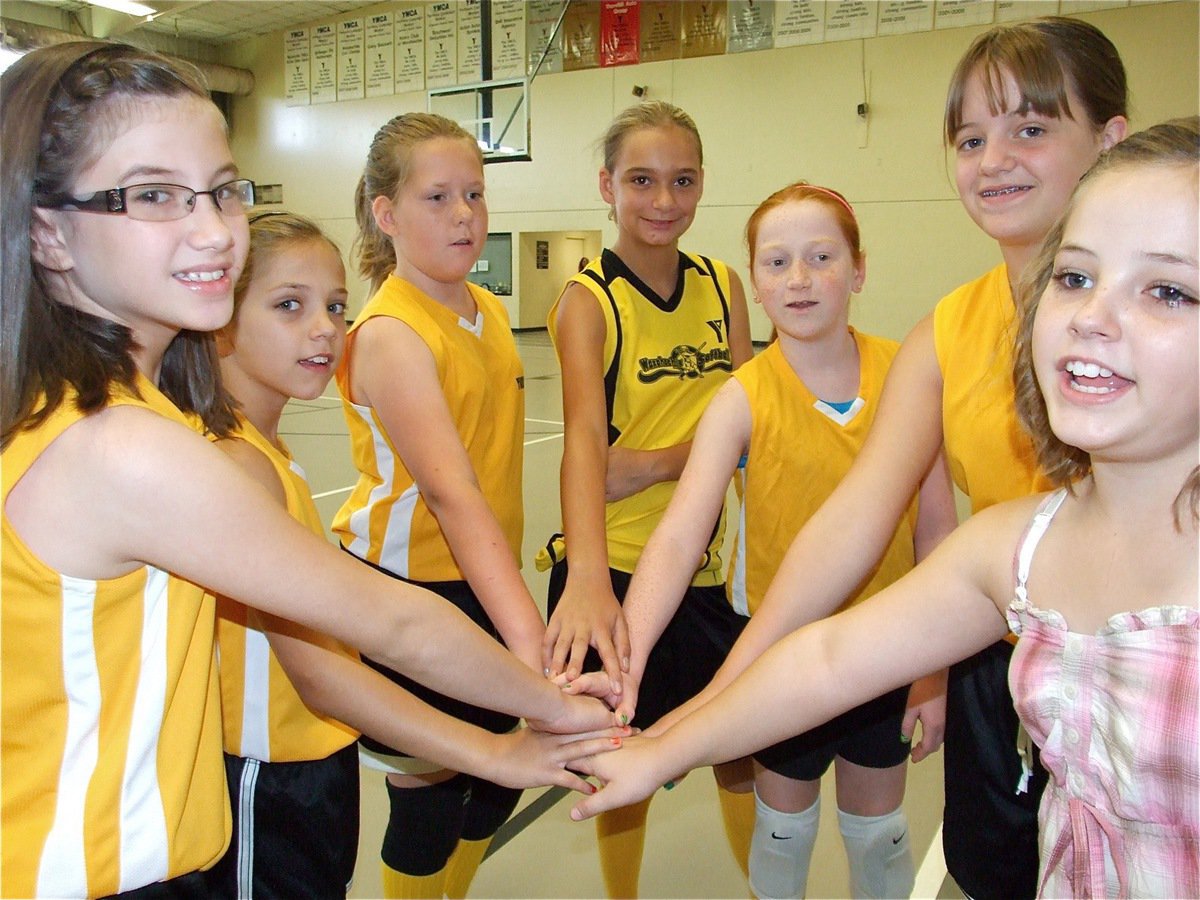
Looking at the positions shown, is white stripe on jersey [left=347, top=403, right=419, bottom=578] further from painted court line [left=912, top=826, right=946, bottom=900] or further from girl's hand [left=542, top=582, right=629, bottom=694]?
painted court line [left=912, top=826, right=946, bottom=900]

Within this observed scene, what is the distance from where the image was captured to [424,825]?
202 cm

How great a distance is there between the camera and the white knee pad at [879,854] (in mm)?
1966

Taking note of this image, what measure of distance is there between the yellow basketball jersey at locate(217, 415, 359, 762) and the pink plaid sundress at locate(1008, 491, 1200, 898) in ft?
3.31

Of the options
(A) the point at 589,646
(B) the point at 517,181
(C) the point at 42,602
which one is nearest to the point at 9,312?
(C) the point at 42,602

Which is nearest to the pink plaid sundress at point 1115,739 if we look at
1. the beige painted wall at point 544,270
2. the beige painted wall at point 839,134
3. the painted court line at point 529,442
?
the painted court line at point 529,442

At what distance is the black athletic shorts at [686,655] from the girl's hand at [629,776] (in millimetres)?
541

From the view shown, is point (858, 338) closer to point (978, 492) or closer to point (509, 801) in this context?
point (978, 492)

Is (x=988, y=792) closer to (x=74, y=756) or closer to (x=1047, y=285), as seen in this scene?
(x=1047, y=285)

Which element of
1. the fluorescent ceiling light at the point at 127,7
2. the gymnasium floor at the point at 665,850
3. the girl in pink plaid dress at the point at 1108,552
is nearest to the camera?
the girl in pink plaid dress at the point at 1108,552

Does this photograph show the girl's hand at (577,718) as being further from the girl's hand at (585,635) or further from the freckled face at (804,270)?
the freckled face at (804,270)

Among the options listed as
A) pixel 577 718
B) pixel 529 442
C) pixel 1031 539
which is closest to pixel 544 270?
pixel 529 442

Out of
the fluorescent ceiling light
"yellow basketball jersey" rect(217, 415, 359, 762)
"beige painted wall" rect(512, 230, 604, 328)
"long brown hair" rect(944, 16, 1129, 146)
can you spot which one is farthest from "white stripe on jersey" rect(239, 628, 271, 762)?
"beige painted wall" rect(512, 230, 604, 328)

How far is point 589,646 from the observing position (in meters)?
1.85

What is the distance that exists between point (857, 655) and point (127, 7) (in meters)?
13.1
